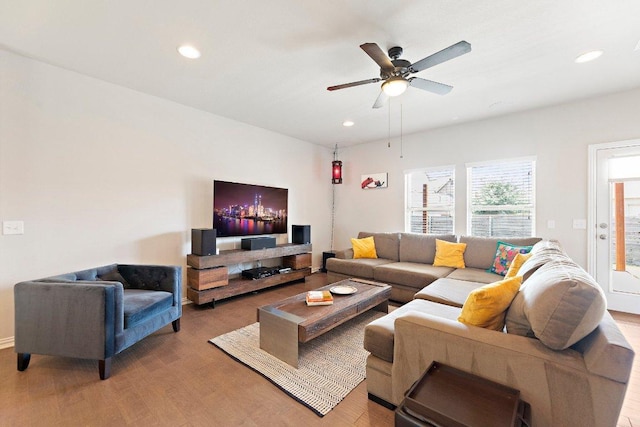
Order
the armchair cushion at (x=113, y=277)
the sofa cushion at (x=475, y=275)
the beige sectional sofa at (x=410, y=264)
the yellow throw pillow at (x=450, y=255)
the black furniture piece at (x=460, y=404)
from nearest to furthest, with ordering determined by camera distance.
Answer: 1. the black furniture piece at (x=460, y=404)
2. the armchair cushion at (x=113, y=277)
3. the sofa cushion at (x=475, y=275)
4. the beige sectional sofa at (x=410, y=264)
5. the yellow throw pillow at (x=450, y=255)

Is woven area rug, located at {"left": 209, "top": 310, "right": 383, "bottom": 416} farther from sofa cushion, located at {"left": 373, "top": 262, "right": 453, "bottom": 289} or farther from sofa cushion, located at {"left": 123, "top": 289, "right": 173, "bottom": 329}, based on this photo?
sofa cushion, located at {"left": 373, "top": 262, "right": 453, "bottom": 289}

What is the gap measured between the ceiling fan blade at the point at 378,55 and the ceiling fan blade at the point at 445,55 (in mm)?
190

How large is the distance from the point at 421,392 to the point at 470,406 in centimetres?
19

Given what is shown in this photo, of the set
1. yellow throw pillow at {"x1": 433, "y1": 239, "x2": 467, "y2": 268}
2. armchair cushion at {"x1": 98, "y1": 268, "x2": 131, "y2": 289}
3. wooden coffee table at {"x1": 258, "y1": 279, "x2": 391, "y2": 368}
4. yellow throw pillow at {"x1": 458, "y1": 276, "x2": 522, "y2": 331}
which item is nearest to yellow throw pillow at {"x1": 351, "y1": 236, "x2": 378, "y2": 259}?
yellow throw pillow at {"x1": 433, "y1": 239, "x2": 467, "y2": 268}

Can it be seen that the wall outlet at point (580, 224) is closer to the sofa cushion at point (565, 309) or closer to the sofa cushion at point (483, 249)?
the sofa cushion at point (483, 249)

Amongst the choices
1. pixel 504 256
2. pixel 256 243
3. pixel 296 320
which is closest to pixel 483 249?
pixel 504 256

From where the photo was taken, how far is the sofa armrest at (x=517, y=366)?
1102 mm

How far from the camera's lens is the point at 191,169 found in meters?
3.67

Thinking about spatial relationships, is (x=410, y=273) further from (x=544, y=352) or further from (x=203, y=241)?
(x=203, y=241)

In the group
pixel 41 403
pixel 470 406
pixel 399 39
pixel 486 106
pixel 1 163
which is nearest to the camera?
pixel 470 406

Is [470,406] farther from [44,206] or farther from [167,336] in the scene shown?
[44,206]

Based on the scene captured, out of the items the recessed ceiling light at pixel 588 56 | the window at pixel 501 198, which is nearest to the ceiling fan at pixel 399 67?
the recessed ceiling light at pixel 588 56

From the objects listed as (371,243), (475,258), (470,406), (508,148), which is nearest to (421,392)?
(470,406)

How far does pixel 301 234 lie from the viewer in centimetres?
468
